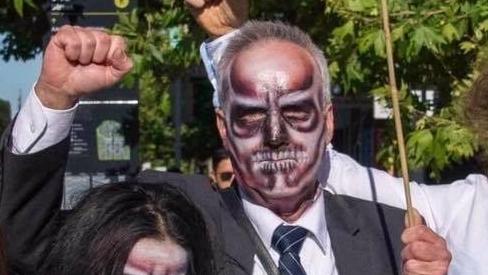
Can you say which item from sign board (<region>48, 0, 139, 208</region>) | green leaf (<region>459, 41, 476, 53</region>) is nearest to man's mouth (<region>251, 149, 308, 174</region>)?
green leaf (<region>459, 41, 476, 53</region>)

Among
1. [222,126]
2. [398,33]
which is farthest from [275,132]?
[398,33]

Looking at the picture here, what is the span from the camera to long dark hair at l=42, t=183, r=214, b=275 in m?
2.15

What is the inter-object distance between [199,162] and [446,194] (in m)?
11.8

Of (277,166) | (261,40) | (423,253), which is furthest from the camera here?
(261,40)

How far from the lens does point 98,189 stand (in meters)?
2.28

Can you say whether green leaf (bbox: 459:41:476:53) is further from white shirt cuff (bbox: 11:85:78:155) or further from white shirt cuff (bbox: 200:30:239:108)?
white shirt cuff (bbox: 11:85:78:155)

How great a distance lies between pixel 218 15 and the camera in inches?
115

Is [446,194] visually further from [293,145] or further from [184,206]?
[184,206]

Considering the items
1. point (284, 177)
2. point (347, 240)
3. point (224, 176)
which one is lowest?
point (224, 176)

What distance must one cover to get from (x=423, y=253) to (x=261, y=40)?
55 cm

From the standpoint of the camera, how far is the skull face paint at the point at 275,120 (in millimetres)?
2566

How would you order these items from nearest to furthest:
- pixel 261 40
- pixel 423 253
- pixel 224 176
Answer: pixel 423 253 < pixel 261 40 < pixel 224 176

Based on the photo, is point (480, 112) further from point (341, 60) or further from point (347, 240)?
point (341, 60)

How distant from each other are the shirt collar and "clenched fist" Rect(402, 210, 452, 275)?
8.4 inches
